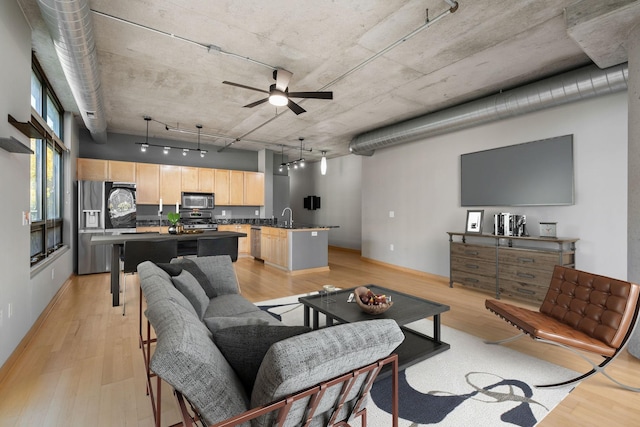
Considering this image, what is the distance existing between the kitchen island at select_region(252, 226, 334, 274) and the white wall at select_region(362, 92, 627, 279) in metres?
1.54

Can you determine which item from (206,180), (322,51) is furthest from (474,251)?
(206,180)

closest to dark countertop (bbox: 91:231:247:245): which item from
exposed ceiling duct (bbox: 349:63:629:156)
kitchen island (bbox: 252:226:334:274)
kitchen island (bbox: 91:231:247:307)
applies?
kitchen island (bbox: 91:231:247:307)

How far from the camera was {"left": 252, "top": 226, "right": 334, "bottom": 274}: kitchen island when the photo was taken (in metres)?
6.02

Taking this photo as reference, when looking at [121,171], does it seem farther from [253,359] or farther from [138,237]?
[253,359]

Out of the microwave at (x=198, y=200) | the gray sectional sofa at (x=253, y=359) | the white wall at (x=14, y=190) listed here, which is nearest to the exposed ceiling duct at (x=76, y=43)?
the white wall at (x=14, y=190)

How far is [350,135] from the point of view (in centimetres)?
698

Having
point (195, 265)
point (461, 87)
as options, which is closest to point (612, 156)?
point (461, 87)

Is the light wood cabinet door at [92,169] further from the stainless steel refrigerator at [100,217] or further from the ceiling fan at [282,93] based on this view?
the ceiling fan at [282,93]

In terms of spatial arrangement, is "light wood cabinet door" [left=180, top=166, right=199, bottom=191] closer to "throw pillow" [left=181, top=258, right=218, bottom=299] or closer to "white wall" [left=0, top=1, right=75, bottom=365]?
"white wall" [left=0, top=1, right=75, bottom=365]

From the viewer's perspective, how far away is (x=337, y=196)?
9984mm

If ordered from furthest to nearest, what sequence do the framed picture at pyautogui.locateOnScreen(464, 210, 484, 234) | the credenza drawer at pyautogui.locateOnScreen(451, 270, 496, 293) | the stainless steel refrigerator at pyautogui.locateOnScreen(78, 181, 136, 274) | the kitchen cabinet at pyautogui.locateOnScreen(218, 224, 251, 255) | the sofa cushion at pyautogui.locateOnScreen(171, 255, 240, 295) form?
1. the kitchen cabinet at pyautogui.locateOnScreen(218, 224, 251, 255)
2. the stainless steel refrigerator at pyautogui.locateOnScreen(78, 181, 136, 274)
3. the framed picture at pyautogui.locateOnScreen(464, 210, 484, 234)
4. the credenza drawer at pyautogui.locateOnScreen(451, 270, 496, 293)
5. the sofa cushion at pyautogui.locateOnScreen(171, 255, 240, 295)

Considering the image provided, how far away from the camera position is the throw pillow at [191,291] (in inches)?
82.9

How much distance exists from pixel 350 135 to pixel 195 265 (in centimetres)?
508

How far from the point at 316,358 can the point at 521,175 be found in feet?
15.6
